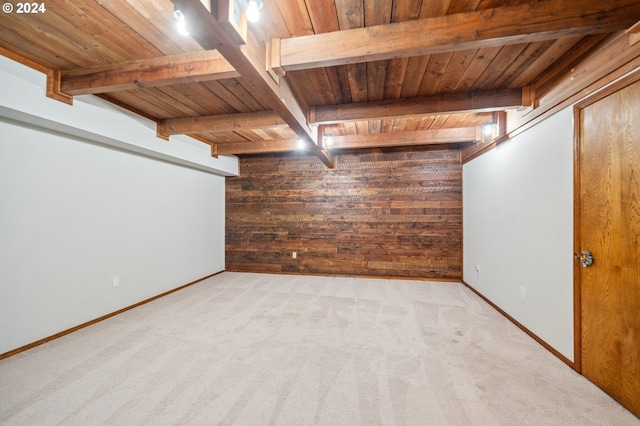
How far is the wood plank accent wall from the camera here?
420cm

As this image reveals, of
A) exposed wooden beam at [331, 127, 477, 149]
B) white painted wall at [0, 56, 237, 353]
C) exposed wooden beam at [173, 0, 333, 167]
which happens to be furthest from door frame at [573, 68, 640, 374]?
white painted wall at [0, 56, 237, 353]

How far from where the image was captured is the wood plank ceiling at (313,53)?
130 centimetres

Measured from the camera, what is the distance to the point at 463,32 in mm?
1354

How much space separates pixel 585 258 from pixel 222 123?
11.7 feet

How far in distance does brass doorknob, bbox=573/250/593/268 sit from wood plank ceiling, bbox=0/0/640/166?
1.37m

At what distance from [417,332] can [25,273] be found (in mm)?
3616

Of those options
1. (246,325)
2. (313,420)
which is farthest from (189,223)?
(313,420)

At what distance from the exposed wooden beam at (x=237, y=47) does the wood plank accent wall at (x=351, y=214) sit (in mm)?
2423

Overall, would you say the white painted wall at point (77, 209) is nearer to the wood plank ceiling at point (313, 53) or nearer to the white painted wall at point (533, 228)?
the wood plank ceiling at point (313, 53)

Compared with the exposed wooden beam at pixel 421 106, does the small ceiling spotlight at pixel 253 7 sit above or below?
below

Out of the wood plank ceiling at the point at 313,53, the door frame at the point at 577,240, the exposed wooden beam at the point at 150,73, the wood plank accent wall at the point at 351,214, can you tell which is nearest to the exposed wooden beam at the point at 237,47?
the wood plank ceiling at the point at 313,53

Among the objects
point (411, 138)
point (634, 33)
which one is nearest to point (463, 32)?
point (634, 33)

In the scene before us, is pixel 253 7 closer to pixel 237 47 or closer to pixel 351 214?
pixel 237 47

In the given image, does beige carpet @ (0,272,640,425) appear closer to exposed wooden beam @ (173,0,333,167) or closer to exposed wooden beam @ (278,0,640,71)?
exposed wooden beam @ (173,0,333,167)
